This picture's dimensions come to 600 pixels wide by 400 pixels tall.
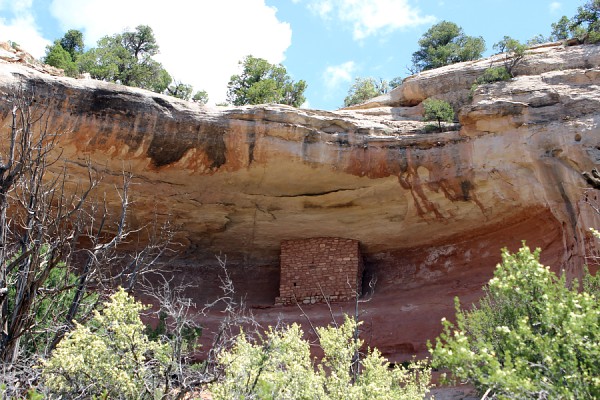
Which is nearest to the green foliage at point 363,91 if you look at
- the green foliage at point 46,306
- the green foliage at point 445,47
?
the green foliage at point 445,47

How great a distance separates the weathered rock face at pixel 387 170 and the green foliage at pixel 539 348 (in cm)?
528

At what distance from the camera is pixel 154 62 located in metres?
24.5

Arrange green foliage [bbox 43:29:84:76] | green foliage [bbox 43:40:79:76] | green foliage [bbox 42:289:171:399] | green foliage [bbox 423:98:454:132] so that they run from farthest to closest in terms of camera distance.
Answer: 1. green foliage [bbox 43:29:84:76]
2. green foliage [bbox 43:40:79:76]
3. green foliage [bbox 423:98:454:132]
4. green foliage [bbox 42:289:171:399]

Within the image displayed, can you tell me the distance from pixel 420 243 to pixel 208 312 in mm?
4361

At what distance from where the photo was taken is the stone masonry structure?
42.4ft

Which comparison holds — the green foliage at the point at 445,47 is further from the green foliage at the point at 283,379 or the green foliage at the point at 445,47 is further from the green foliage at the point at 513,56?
the green foliage at the point at 283,379

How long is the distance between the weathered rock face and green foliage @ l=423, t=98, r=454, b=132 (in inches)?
16.5

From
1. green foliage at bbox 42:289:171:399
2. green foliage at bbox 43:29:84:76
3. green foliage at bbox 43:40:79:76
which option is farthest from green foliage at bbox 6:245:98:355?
green foliage at bbox 43:29:84:76

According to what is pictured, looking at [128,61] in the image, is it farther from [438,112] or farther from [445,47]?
[438,112]

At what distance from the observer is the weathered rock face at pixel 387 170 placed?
10.9m

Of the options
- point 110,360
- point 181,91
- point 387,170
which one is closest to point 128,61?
point 181,91

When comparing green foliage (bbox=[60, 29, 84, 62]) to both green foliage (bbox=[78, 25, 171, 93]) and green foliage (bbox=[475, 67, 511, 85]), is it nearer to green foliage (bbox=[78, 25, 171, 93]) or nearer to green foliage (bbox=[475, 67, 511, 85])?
green foliage (bbox=[78, 25, 171, 93])

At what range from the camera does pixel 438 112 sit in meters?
12.0

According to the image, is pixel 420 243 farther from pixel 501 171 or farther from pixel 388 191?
pixel 501 171
